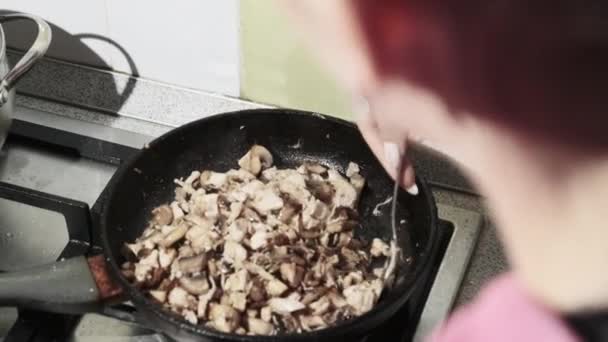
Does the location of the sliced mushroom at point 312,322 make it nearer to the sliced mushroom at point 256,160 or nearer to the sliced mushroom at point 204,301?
the sliced mushroom at point 204,301

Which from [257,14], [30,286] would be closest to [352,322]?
[30,286]

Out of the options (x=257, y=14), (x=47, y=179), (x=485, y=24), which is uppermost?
(x=485, y=24)

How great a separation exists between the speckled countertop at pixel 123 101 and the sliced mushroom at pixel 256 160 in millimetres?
107

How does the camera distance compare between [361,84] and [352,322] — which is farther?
[352,322]

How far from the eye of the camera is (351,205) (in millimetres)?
818

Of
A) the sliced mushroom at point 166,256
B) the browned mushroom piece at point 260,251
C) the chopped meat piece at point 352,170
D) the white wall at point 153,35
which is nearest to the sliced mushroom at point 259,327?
the browned mushroom piece at point 260,251

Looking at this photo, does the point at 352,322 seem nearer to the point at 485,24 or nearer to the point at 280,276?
the point at 280,276

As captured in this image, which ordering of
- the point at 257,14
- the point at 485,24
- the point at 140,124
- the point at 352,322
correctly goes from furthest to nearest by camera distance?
the point at 140,124
the point at 257,14
the point at 352,322
the point at 485,24

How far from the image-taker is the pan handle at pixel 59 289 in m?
0.68

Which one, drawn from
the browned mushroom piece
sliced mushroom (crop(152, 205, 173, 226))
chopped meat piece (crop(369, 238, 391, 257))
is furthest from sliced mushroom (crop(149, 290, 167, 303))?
chopped meat piece (crop(369, 238, 391, 257))

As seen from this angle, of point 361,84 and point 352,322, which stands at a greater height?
point 361,84

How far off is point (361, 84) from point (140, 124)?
0.69 metres

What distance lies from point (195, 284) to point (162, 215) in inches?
4.6

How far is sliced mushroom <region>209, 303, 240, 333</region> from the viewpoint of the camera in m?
0.68
